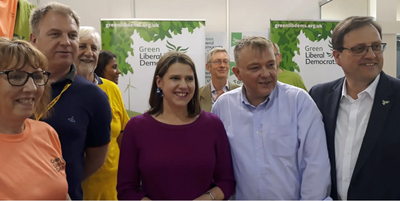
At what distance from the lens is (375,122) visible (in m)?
1.79

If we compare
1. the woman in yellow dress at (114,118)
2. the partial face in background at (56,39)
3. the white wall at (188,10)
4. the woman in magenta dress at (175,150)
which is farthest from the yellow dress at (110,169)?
the white wall at (188,10)

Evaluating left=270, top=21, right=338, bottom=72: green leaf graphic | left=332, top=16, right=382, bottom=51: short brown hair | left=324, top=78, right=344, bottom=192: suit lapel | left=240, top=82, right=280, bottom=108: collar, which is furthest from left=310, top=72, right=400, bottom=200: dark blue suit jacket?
left=270, top=21, right=338, bottom=72: green leaf graphic

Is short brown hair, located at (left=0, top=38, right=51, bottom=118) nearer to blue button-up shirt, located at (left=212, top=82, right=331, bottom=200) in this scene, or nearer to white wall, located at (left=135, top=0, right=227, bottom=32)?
blue button-up shirt, located at (left=212, top=82, right=331, bottom=200)

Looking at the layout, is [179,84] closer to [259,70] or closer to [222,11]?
[259,70]

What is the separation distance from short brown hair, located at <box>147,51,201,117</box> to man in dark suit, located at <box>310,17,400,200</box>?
0.82 metres

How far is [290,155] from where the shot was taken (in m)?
1.89

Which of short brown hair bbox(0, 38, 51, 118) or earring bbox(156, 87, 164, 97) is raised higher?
short brown hair bbox(0, 38, 51, 118)

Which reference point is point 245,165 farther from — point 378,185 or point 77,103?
point 77,103

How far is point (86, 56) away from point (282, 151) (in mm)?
1732

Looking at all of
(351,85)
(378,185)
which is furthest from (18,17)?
(378,185)

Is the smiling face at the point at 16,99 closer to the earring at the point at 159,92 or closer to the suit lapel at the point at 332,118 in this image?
the earring at the point at 159,92

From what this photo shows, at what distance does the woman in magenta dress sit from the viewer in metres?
1.79

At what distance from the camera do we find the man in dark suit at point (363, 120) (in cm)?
176

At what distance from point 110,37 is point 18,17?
1699mm
